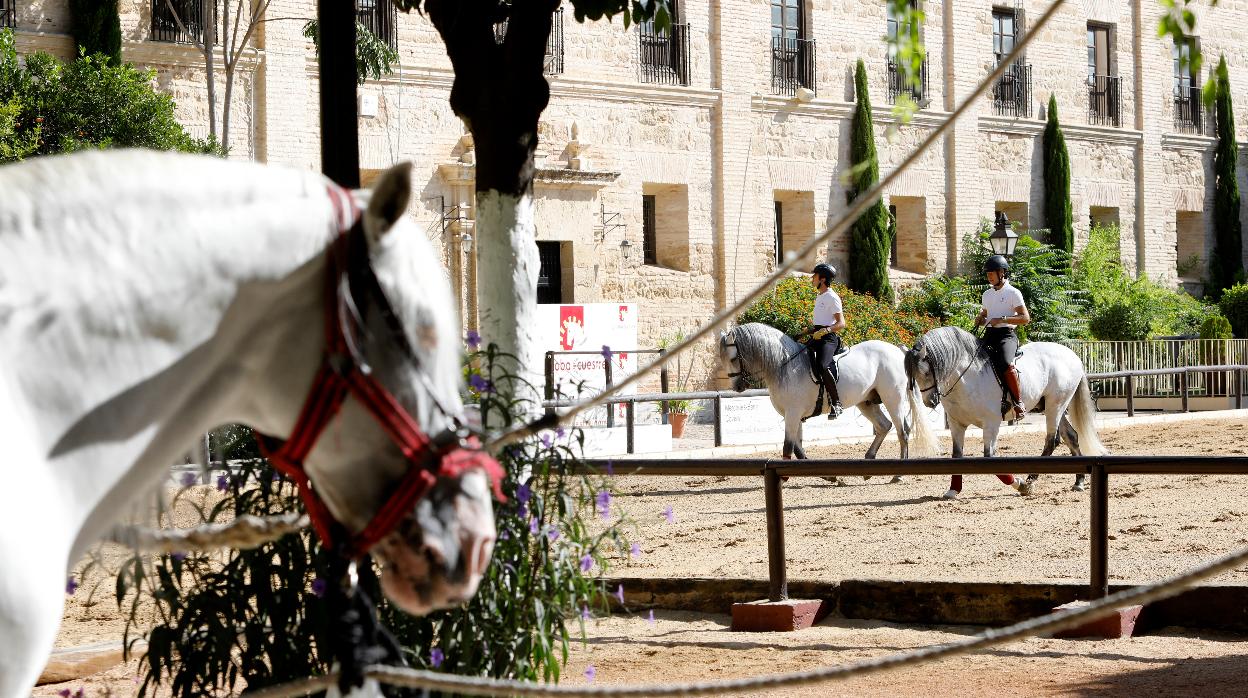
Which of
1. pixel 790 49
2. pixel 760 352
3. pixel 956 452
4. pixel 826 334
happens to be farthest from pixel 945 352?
pixel 790 49

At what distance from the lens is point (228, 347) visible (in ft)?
6.56

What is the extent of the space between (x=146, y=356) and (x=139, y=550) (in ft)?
1.36

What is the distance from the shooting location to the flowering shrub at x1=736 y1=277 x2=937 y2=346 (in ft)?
84.1

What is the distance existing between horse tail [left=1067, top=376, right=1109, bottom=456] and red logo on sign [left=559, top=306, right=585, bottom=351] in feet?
33.3

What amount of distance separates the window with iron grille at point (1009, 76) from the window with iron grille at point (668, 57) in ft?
27.4

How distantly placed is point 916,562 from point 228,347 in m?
8.55

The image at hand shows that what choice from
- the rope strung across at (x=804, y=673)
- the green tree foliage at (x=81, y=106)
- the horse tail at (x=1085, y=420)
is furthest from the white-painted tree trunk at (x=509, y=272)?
the green tree foliage at (x=81, y=106)

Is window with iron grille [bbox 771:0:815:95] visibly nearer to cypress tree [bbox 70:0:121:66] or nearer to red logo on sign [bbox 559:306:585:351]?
red logo on sign [bbox 559:306:585:351]

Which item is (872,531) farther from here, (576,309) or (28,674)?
(576,309)

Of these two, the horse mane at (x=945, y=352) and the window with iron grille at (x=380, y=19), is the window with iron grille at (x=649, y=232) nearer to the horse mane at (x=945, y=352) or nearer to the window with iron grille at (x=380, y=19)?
the window with iron grille at (x=380, y=19)

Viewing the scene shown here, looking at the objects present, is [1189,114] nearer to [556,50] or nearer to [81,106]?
[556,50]

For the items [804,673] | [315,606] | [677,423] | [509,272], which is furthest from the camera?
[677,423]

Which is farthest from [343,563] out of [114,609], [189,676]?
[114,609]

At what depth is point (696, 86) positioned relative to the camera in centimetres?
2717
